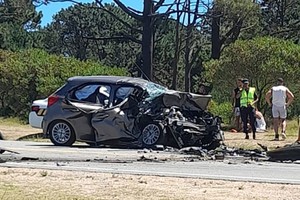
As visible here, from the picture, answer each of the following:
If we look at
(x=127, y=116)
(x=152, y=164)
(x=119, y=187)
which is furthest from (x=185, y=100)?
(x=119, y=187)

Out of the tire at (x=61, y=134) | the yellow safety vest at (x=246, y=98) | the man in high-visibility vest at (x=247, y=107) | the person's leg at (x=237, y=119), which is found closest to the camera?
the tire at (x=61, y=134)

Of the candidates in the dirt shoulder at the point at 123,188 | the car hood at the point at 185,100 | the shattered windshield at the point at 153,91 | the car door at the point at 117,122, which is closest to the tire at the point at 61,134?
the car door at the point at 117,122

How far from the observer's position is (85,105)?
17.3 m

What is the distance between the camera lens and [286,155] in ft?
47.3

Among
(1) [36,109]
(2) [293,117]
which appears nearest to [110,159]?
(1) [36,109]

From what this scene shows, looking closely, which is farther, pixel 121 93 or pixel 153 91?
pixel 121 93

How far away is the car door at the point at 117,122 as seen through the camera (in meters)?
16.9

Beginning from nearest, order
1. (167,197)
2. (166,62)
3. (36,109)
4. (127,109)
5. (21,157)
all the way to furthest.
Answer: (167,197), (21,157), (127,109), (36,109), (166,62)

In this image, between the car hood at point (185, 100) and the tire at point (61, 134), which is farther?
the tire at point (61, 134)

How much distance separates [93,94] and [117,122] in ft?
3.39

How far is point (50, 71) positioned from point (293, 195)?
79.9ft

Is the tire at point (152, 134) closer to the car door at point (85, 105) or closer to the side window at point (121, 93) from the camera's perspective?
the side window at point (121, 93)

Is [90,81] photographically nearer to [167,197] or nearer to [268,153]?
[268,153]

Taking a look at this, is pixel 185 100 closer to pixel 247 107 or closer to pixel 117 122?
pixel 117 122
